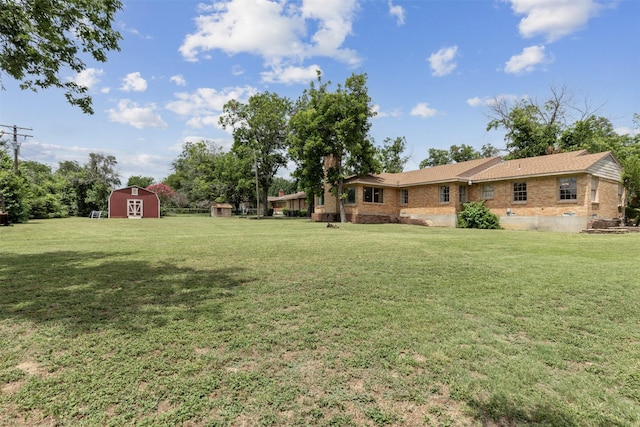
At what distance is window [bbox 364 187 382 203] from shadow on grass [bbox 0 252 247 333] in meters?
21.1

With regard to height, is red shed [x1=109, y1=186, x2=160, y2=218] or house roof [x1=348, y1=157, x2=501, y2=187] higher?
house roof [x1=348, y1=157, x2=501, y2=187]

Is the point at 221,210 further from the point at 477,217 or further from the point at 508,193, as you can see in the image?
the point at 508,193

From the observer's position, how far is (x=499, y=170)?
2259 cm

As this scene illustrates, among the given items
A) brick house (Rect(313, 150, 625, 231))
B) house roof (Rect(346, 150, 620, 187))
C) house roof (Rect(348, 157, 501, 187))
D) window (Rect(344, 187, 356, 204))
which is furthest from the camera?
window (Rect(344, 187, 356, 204))

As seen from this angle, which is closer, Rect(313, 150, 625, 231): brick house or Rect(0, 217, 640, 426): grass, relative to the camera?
Rect(0, 217, 640, 426): grass

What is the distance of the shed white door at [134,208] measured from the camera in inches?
1423

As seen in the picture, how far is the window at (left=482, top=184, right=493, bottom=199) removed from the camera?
22.3 meters

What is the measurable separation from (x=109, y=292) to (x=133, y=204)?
35681 millimetres

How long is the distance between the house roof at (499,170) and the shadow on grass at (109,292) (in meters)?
19.4

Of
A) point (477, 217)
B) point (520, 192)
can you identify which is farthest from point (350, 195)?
point (520, 192)

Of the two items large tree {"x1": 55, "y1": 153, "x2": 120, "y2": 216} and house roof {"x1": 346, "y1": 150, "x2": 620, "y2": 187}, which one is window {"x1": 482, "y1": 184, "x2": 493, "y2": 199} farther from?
large tree {"x1": 55, "y1": 153, "x2": 120, "y2": 216}

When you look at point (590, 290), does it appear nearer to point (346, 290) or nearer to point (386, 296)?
point (386, 296)

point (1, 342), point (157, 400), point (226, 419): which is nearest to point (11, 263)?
point (1, 342)

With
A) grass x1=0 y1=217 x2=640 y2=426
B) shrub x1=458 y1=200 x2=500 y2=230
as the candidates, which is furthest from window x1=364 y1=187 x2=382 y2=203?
grass x1=0 y1=217 x2=640 y2=426
